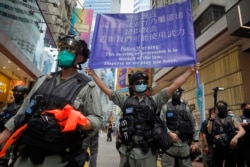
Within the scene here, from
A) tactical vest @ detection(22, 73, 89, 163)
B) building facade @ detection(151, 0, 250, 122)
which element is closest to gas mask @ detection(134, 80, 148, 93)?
tactical vest @ detection(22, 73, 89, 163)

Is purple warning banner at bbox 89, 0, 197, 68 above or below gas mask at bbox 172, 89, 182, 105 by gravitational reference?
above

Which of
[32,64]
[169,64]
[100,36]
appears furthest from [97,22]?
[32,64]

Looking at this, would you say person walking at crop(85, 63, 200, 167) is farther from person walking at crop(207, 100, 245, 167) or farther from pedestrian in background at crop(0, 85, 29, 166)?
pedestrian in background at crop(0, 85, 29, 166)

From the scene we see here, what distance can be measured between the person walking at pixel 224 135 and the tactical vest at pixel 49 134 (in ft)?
12.5

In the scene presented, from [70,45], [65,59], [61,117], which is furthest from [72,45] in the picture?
[61,117]

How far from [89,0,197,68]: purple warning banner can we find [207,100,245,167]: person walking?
6.20ft

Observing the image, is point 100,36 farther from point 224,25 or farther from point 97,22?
point 224,25

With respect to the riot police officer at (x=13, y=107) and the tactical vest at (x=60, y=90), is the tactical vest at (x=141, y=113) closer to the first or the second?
the tactical vest at (x=60, y=90)

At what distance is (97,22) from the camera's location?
4742 mm

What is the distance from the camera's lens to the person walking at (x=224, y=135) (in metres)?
4.89

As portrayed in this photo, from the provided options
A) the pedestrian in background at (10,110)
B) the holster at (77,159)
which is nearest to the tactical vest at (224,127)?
the holster at (77,159)

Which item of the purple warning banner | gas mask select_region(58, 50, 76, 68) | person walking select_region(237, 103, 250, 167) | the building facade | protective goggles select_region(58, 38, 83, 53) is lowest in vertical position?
person walking select_region(237, 103, 250, 167)

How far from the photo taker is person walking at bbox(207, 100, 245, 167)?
489 centimetres

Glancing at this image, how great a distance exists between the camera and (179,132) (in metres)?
4.61
